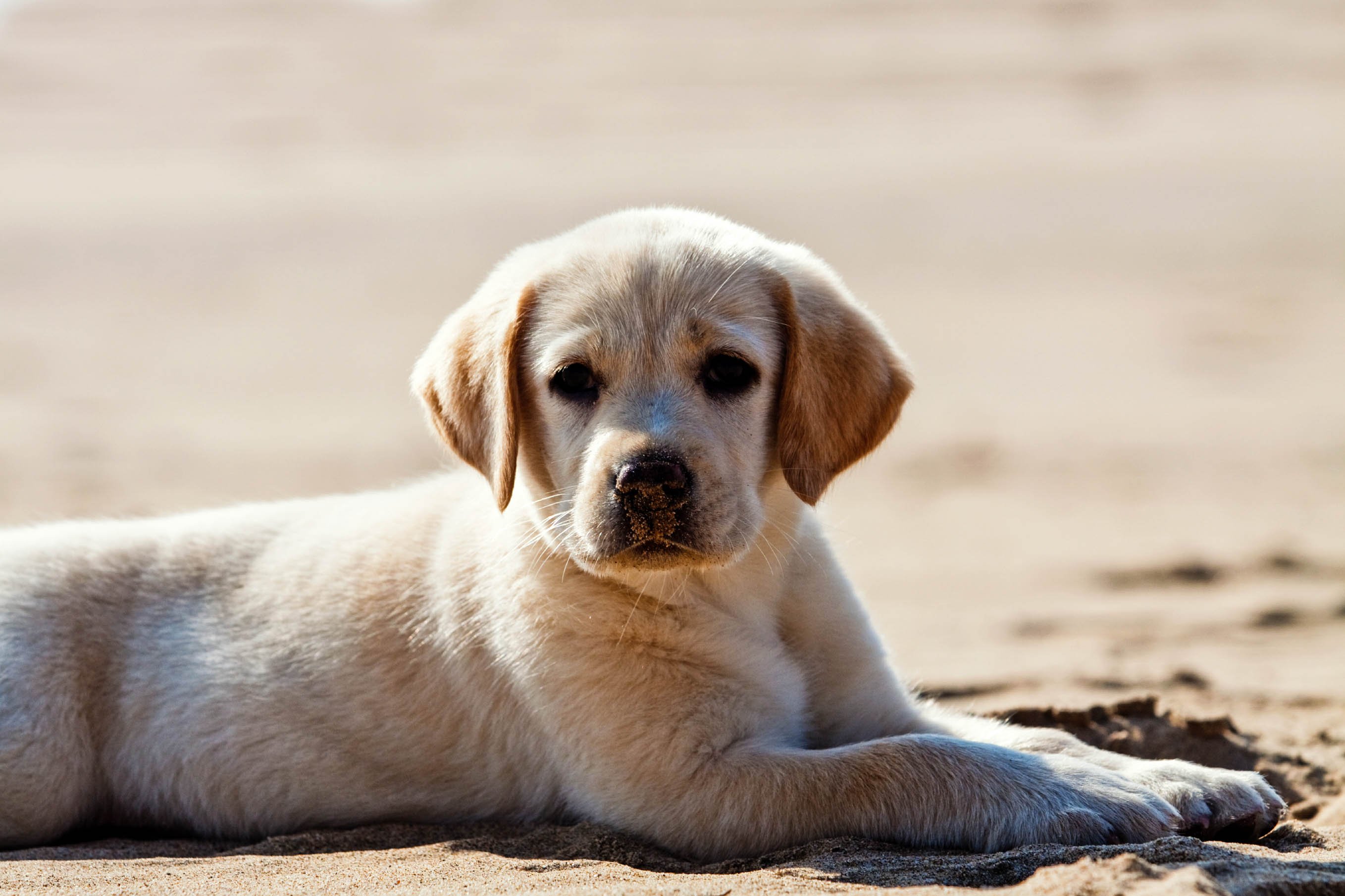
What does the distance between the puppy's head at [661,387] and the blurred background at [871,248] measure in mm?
1060

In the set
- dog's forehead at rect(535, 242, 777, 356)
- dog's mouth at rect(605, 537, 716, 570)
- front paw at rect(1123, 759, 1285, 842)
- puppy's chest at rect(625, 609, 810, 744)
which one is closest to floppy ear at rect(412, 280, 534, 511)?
dog's forehead at rect(535, 242, 777, 356)

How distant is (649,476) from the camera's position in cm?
403

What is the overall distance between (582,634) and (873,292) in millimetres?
14538

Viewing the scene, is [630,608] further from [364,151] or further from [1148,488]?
[364,151]

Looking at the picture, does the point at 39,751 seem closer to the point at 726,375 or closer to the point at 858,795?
the point at 726,375

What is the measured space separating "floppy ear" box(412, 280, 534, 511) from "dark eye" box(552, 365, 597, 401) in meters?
0.18

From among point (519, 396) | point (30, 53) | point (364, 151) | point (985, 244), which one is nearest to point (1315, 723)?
point (519, 396)

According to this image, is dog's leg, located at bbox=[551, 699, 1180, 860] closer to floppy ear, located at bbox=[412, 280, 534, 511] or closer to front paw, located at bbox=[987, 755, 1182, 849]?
front paw, located at bbox=[987, 755, 1182, 849]

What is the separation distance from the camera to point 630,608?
4.45 metres

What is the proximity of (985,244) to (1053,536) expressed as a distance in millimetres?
13247

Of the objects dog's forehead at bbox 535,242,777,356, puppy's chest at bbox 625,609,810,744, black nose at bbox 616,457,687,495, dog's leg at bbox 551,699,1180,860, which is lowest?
dog's leg at bbox 551,699,1180,860

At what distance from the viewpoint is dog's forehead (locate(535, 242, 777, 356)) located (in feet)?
14.3

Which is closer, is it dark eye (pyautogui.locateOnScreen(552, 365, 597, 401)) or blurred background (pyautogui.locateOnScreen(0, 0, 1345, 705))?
dark eye (pyautogui.locateOnScreen(552, 365, 597, 401))

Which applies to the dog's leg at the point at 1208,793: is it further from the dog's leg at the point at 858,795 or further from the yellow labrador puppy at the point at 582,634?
the dog's leg at the point at 858,795
